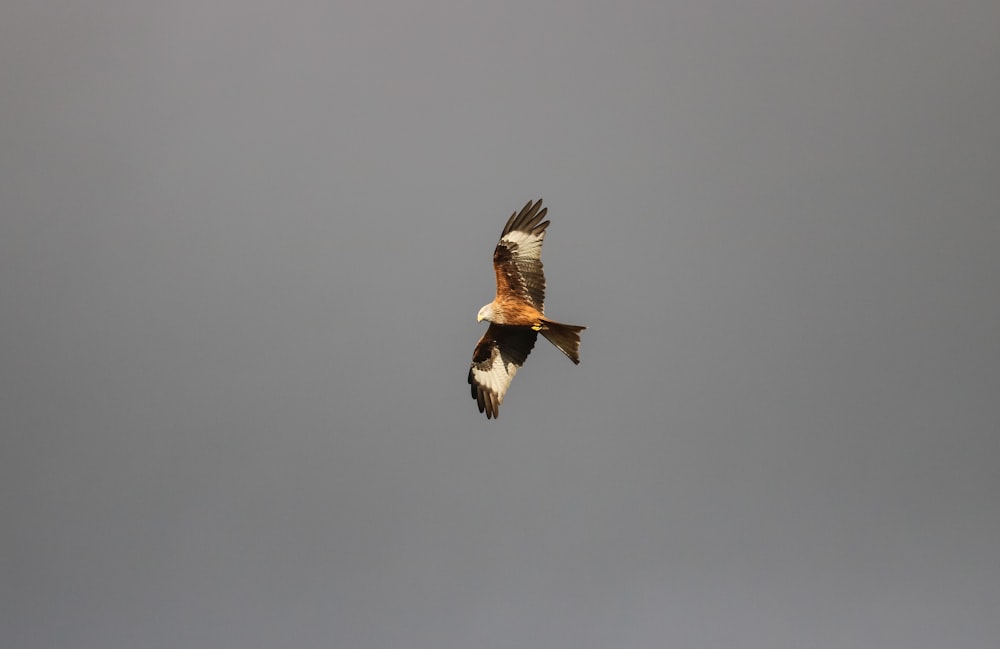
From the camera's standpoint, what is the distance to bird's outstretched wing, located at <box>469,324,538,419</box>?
15.2 feet

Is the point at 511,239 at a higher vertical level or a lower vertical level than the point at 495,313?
higher

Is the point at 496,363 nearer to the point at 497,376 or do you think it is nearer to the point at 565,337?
the point at 497,376

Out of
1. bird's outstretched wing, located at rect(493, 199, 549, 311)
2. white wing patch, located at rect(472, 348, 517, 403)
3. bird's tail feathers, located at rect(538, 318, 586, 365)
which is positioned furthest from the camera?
white wing patch, located at rect(472, 348, 517, 403)

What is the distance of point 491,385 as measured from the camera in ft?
15.6

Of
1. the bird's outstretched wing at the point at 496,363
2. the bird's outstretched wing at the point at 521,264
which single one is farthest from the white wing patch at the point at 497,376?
the bird's outstretched wing at the point at 521,264

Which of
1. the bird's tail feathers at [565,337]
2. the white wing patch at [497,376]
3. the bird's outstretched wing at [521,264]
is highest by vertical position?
the bird's outstretched wing at [521,264]

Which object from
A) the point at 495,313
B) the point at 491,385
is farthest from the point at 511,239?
the point at 491,385

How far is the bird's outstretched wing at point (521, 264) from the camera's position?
4.42 metres

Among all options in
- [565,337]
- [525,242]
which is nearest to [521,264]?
[525,242]

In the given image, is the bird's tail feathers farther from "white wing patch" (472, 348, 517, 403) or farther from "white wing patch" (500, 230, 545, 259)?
"white wing patch" (472, 348, 517, 403)

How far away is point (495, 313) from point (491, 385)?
54 centimetres

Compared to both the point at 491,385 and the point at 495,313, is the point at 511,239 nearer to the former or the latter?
the point at 495,313

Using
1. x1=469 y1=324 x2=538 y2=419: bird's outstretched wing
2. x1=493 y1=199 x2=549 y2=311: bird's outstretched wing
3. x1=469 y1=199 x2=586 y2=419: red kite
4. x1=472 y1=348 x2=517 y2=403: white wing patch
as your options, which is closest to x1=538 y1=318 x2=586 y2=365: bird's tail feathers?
x1=469 y1=199 x2=586 y2=419: red kite

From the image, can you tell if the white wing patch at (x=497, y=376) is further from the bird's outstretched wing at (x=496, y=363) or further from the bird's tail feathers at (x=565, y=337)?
the bird's tail feathers at (x=565, y=337)
